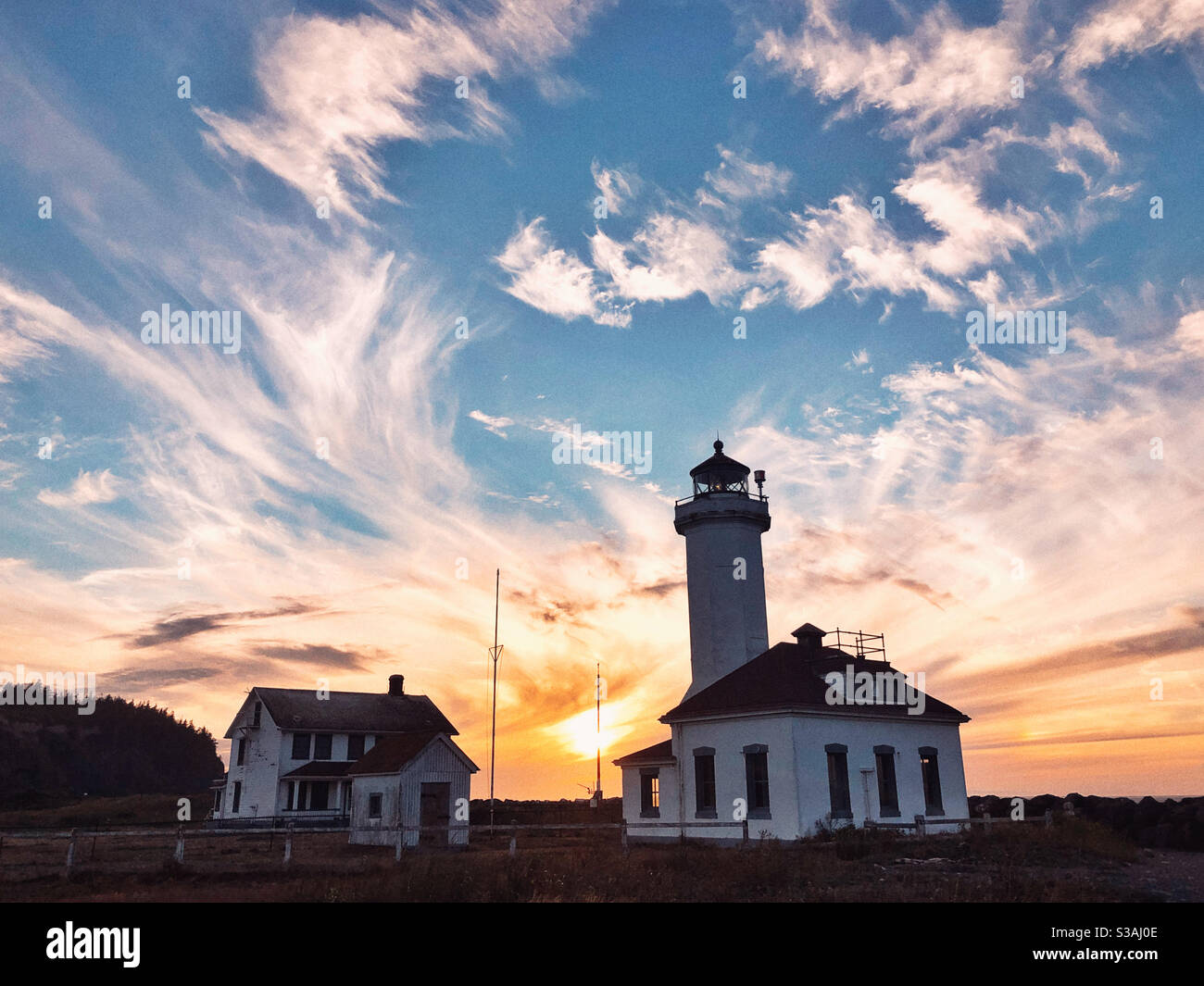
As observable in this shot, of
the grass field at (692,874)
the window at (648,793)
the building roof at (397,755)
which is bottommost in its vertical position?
the grass field at (692,874)

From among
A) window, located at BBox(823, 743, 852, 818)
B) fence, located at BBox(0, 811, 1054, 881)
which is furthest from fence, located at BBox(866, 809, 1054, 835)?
window, located at BBox(823, 743, 852, 818)

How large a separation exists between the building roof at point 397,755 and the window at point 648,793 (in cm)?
664

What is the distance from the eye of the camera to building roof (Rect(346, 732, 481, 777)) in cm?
3234

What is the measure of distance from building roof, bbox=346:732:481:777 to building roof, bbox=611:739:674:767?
5.98 m

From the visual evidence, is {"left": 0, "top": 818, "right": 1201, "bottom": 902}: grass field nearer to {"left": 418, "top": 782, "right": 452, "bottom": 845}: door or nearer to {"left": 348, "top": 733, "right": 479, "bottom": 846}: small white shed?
{"left": 348, "top": 733, "right": 479, "bottom": 846}: small white shed

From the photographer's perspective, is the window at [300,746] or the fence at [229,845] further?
the window at [300,746]

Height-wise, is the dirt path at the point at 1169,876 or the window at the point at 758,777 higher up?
the window at the point at 758,777

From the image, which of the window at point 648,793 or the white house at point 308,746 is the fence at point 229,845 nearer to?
the window at point 648,793

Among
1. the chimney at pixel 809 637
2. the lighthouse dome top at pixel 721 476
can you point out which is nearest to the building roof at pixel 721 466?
the lighthouse dome top at pixel 721 476

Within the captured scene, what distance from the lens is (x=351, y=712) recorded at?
46438 millimetres

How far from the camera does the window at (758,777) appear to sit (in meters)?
27.0
